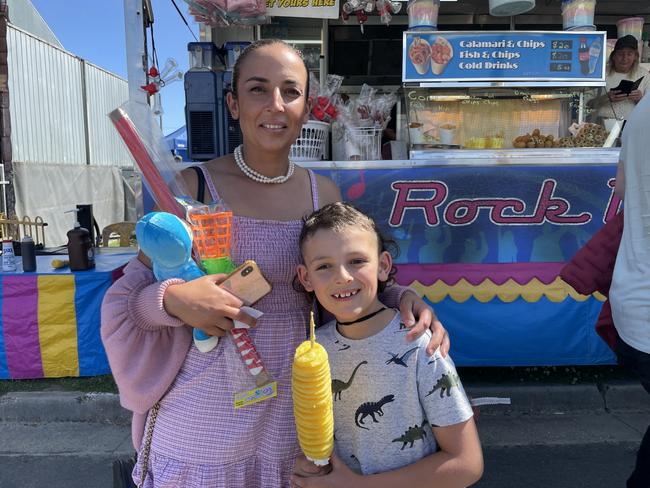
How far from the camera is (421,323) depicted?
1326 millimetres

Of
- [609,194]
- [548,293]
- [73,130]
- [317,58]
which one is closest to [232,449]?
[548,293]

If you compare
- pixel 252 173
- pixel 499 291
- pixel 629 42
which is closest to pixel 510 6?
pixel 629 42

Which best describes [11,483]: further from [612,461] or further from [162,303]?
[612,461]

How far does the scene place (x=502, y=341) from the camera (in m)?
3.70

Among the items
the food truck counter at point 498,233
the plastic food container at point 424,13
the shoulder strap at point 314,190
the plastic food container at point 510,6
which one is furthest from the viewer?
the plastic food container at point 424,13

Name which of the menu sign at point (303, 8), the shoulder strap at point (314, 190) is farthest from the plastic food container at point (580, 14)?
the shoulder strap at point (314, 190)

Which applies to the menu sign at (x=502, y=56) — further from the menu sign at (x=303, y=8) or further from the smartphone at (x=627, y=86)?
the menu sign at (x=303, y=8)

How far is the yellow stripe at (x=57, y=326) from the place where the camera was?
12.2 ft

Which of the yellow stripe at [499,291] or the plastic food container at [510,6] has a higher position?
the plastic food container at [510,6]

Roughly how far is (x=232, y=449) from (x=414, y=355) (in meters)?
0.52

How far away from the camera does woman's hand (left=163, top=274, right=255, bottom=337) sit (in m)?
1.20

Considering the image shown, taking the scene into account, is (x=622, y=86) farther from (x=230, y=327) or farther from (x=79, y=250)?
(x=79, y=250)

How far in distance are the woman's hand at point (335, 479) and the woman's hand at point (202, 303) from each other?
0.41m

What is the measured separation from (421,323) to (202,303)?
0.55 metres
